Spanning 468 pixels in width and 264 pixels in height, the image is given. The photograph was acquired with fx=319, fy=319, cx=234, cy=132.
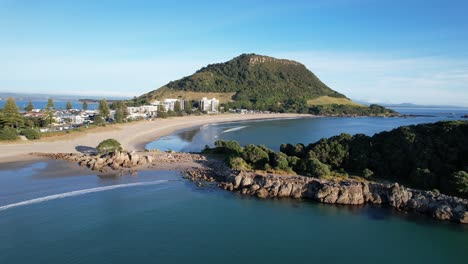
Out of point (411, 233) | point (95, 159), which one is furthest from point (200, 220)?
point (95, 159)

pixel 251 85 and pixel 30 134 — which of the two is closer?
pixel 30 134

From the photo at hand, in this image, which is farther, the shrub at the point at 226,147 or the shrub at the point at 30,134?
the shrub at the point at 30,134

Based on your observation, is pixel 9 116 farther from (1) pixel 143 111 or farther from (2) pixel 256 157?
(1) pixel 143 111

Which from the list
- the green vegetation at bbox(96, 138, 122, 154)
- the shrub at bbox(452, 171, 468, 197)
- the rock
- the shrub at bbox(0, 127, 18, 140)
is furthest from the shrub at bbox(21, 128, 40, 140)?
the shrub at bbox(452, 171, 468, 197)

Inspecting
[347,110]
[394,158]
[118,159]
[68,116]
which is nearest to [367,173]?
[394,158]

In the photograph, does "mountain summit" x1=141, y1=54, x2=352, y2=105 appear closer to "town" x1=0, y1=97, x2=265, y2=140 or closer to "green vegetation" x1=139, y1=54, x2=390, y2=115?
"green vegetation" x1=139, y1=54, x2=390, y2=115

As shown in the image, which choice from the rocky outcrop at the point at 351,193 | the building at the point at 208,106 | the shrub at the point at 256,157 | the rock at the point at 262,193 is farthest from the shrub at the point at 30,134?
the building at the point at 208,106

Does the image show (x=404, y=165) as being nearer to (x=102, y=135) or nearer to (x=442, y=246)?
(x=442, y=246)

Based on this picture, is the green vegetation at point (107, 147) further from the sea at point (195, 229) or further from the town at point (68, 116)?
the town at point (68, 116)
